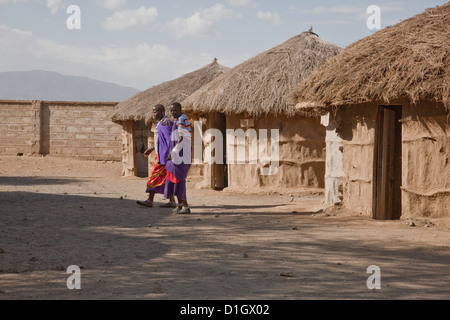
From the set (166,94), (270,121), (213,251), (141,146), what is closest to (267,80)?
(270,121)

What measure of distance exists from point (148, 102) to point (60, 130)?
19.0ft

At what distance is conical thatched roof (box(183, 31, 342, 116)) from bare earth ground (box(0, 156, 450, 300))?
8.07 feet

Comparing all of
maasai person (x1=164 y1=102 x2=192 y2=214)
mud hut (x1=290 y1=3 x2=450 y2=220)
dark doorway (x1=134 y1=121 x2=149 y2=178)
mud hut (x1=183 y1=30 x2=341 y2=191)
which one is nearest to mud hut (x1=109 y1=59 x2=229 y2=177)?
dark doorway (x1=134 y1=121 x2=149 y2=178)

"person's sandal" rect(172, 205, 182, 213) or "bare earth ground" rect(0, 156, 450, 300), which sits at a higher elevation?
"person's sandal" rect(172, 205, 182, 213)

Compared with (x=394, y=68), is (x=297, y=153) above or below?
below

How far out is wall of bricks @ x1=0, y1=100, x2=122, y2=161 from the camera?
Result: 21.0m

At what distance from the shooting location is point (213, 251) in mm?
5949

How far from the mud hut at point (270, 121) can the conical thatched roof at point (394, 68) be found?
7.97 feet

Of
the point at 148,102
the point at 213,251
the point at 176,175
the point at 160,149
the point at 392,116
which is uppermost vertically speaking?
the point at 148,102

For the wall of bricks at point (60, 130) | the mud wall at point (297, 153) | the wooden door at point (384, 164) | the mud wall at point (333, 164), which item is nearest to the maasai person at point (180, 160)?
the mud wall at point (333, 164)

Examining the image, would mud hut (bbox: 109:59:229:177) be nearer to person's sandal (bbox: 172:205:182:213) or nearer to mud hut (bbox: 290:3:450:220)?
mud hut (bbox: 290:3:450:220)

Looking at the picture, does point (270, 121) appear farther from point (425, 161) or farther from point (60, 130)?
point (60, 130)
